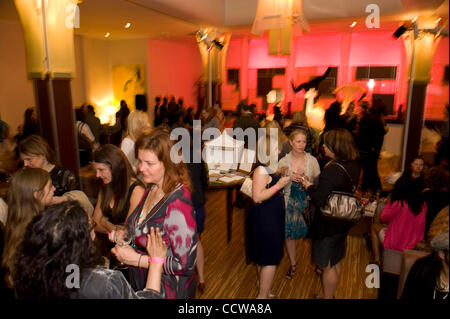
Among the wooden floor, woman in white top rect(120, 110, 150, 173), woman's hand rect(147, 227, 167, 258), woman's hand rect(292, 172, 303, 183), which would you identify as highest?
woman in white top rect(120, 110, 150, 173)

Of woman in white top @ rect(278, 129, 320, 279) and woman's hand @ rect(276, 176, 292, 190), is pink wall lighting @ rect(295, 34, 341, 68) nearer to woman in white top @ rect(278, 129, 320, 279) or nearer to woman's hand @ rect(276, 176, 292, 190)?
woman in white top @ rect(278, 129, 320, 279)

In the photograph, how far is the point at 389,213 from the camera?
2.58 m

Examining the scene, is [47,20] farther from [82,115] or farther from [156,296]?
[156,296]

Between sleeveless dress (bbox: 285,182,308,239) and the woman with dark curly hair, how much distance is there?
1993mm

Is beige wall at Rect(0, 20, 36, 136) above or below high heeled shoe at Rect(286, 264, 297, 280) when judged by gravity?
above

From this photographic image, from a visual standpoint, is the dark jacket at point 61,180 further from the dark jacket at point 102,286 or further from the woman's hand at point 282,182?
the woman's hand at point 282,182

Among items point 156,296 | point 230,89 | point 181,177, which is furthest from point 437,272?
point 230,89

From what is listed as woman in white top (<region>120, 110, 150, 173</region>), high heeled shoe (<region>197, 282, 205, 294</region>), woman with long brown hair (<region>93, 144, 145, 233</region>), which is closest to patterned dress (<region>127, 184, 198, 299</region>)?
woman with long brown hair (<region>93, 144, 145, 233</region>)

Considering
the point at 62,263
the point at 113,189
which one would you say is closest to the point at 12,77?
the point at 113,189

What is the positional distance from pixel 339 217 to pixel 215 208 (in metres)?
2.98

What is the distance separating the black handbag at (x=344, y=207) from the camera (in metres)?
2.20

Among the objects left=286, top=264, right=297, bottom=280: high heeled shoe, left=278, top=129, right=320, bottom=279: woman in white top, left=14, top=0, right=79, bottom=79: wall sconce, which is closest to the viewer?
left=278, top=129, right=320, bottom=279: woman in white top

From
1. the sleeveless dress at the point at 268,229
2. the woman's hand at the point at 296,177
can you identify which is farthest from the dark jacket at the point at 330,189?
the sleeveless dress at the point at 268,229

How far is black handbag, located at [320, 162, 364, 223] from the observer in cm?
220
